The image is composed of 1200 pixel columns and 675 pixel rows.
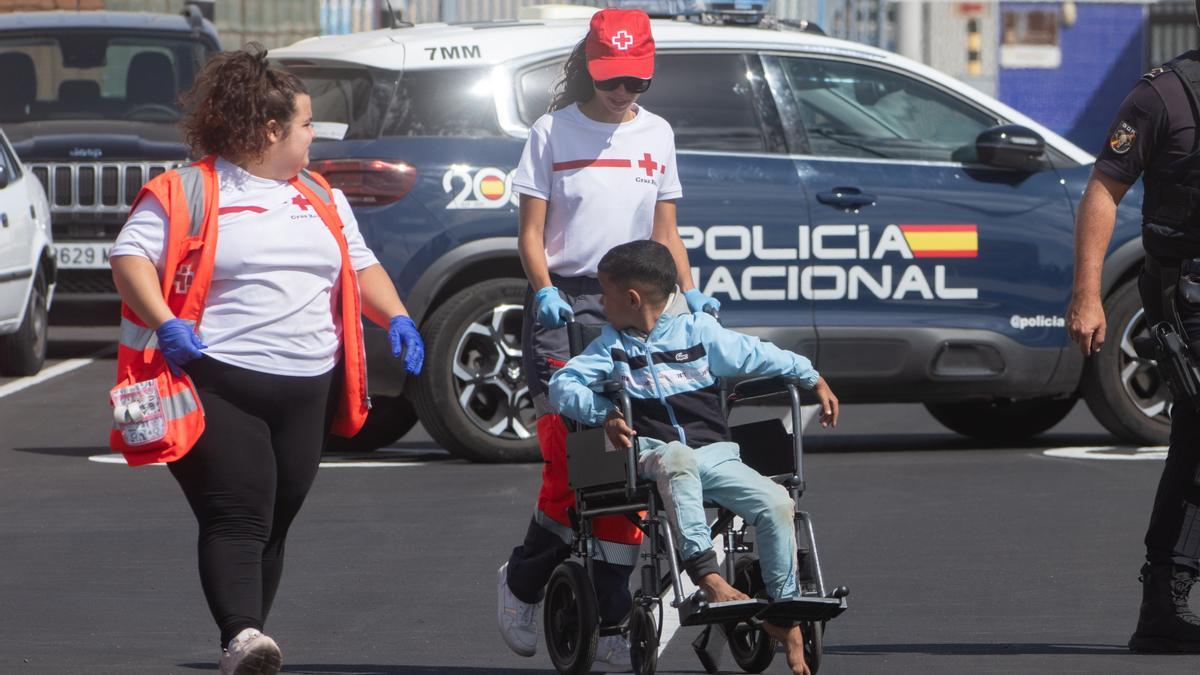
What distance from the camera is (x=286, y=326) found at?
567 centimetres

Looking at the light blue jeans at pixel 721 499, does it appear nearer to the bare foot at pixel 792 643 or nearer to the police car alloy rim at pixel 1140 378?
the bare foot at pixel 792 643

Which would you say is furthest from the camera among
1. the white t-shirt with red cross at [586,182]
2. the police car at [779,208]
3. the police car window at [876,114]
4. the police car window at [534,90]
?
the police car window at [876,114]

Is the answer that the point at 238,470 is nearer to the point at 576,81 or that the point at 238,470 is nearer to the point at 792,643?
the point at 792,643

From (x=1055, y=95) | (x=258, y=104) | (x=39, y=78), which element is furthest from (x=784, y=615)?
(x=1055, y=95)

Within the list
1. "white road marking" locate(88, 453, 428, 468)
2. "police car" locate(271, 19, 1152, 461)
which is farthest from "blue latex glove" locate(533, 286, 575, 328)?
"white road marking" locate(88, 453, 428, 468)

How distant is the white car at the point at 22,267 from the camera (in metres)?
13.6

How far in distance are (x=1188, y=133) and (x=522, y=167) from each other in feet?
5.91

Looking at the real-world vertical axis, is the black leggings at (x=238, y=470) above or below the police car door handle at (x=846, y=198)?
below

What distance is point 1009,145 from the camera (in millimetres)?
10297

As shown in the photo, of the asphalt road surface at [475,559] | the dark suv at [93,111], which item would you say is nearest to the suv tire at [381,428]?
the asphalt road surface at [475,559]

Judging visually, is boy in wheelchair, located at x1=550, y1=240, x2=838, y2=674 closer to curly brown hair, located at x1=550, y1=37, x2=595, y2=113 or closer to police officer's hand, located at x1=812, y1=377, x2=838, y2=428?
police officer's hand, located at x1=812, y1=377, x2=838, y2=428

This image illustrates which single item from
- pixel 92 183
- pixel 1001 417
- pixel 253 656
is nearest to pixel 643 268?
pixel 253 656

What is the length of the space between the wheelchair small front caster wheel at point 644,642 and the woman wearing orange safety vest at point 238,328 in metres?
0.79

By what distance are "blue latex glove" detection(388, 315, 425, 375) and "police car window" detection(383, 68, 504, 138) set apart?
4328 millimetres
